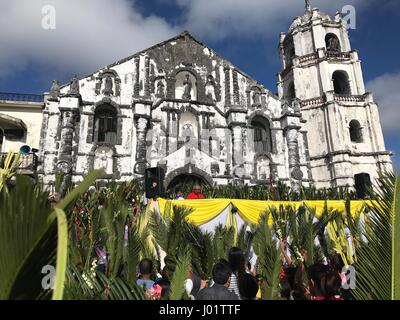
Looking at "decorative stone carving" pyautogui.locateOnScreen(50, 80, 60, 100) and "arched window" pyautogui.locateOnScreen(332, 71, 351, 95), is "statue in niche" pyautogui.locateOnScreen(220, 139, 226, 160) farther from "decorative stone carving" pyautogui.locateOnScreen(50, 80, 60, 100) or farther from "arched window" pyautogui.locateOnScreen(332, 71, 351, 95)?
"arched window" pyautogui.locateOnScreen(332, 71, 351, 95)

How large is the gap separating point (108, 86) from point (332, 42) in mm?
18127

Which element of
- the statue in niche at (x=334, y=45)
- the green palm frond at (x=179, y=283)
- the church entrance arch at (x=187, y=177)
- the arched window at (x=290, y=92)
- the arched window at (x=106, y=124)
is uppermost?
the statue in niche at (x=334, y=45)

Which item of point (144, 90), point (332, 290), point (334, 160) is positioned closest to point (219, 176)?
point (144, 90)

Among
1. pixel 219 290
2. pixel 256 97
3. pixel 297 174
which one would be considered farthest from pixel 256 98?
pixel 219 290

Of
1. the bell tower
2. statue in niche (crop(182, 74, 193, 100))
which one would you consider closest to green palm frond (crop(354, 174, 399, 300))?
statue in niche (crop(182, 74, 193, 100))

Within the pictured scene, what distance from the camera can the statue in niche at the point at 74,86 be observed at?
16312 mm

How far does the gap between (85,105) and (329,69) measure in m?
17.4

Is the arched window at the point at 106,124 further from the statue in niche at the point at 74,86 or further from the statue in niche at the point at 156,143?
the statue in niche at the point at 156,143

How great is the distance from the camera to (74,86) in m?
16.5

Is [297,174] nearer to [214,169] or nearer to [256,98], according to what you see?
[214,169]

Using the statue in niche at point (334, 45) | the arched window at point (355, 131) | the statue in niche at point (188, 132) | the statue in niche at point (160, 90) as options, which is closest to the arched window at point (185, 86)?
the statue in niche at point (160, 90)

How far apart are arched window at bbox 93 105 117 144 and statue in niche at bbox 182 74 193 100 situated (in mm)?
4381

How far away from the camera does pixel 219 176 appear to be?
1748cm

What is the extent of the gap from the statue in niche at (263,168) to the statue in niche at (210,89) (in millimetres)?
4929
